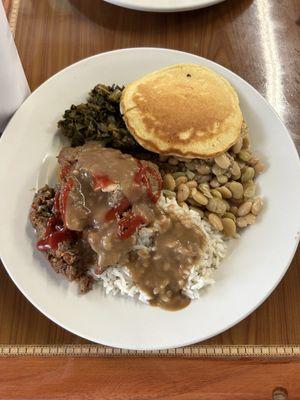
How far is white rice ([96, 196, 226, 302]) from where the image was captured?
5.96ft

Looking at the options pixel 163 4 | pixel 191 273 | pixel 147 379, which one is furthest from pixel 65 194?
pixel 163 4

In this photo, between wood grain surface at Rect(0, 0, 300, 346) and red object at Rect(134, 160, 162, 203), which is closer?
red object at Rect(134, 160, 162, 203)

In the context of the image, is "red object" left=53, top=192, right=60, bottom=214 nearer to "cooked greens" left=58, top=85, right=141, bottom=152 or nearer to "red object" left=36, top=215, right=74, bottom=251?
"red object" left=36, top=215, right=74, bottom=251

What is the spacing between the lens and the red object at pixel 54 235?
5.90 feet

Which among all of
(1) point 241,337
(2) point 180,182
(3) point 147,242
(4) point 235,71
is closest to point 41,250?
(3) point 147,242

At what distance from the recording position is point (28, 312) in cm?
185

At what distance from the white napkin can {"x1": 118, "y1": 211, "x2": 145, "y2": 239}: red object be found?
2.28 ft

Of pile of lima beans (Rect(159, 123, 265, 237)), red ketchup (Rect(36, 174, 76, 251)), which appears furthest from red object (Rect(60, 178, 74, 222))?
pile of lima beans (Rect(159, 123, 265, 237))

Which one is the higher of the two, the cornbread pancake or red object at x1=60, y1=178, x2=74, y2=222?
the cornbread pancake

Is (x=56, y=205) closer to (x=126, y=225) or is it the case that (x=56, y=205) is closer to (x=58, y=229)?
(x=58, y=229)

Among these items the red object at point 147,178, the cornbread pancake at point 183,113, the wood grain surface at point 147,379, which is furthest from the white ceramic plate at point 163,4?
the wood grain surface at point 147,379

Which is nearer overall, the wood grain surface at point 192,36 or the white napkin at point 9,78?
the white napkin at point 9,78

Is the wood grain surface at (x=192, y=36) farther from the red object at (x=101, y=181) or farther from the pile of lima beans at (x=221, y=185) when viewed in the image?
the red object at (x=101, y=181)

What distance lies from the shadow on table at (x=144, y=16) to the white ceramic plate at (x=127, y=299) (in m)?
0.38
